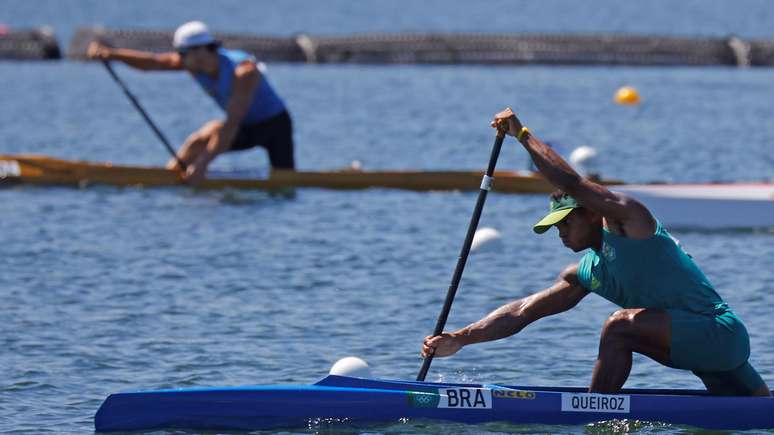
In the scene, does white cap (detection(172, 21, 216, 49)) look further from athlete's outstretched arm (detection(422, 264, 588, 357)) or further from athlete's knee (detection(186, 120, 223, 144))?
athlete's outstretched arm (detection(422, 264, 588, 357))

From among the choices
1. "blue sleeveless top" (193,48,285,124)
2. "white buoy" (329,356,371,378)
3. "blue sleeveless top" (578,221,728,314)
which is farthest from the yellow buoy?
"blue sleeveless top" (578,221,728,314)

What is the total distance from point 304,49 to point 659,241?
27343 millimetres

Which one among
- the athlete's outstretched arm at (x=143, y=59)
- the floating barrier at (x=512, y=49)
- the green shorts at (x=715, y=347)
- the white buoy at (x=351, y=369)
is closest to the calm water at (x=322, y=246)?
the green shorts at (x=715, y=347)

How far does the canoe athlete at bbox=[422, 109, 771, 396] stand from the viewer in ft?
25.8

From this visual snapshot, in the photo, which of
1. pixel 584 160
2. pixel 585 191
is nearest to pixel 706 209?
pixel 584 160

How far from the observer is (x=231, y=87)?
16.6 meters

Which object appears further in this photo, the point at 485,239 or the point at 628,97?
the point at 628,97

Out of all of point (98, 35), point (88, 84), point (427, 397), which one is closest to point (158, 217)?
point (427, 397)

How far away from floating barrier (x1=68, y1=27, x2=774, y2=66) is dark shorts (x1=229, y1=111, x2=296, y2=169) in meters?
16.8

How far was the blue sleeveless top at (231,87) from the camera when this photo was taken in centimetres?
1661

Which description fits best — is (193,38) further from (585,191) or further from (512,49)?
(512,49)

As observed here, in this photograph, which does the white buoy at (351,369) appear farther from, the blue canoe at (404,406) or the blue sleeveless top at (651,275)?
the blue sleeveless top at (651,275)

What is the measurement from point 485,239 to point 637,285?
6271 millimetres

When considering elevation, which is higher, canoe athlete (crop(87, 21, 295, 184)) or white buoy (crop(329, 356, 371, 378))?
canoe athlete (crop(87, 21, 295, 184))
